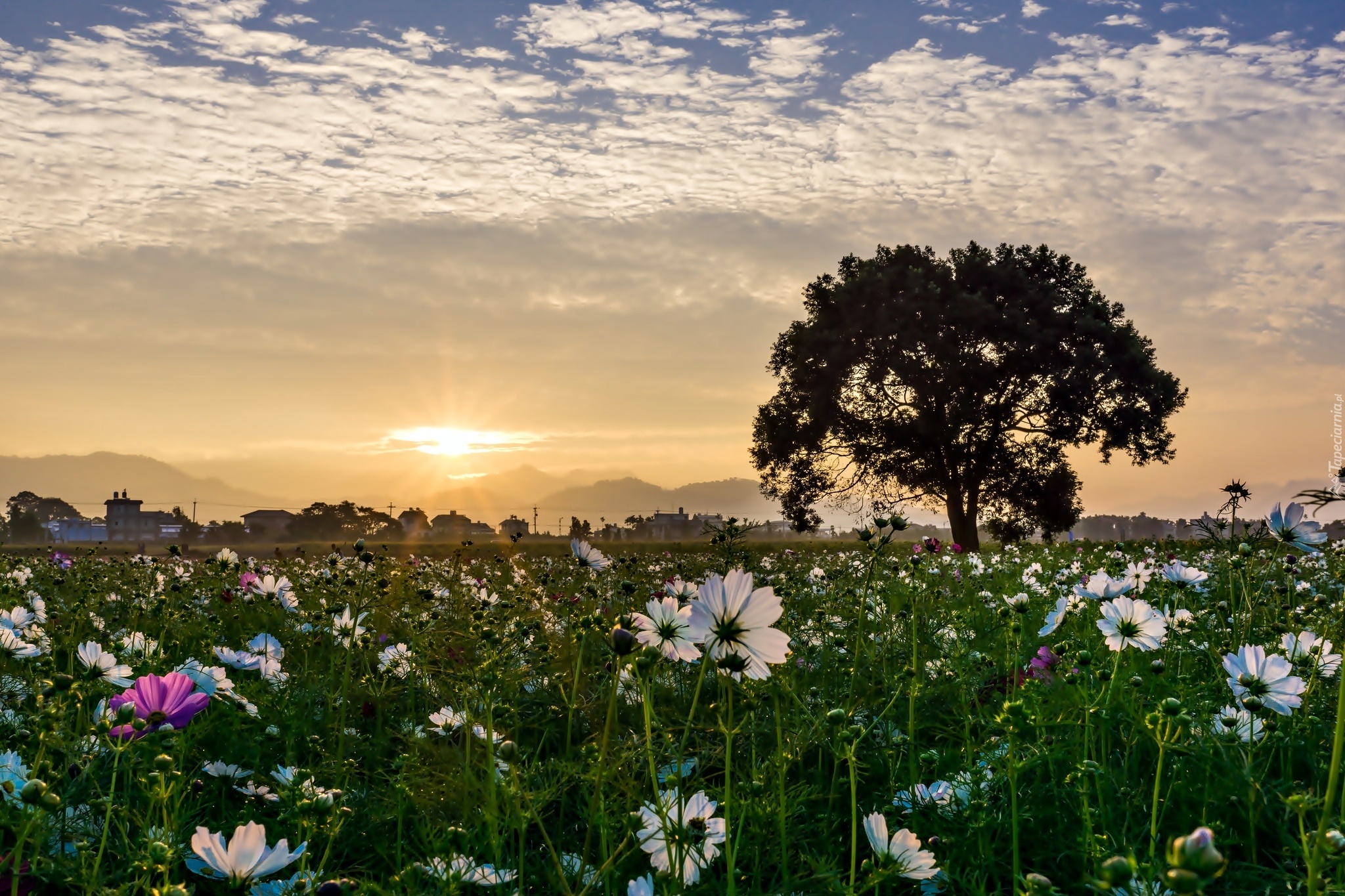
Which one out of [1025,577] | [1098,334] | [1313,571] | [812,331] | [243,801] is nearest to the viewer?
[243,801]

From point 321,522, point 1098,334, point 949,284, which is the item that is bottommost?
point 321,522

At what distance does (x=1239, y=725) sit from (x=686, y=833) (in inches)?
63.2

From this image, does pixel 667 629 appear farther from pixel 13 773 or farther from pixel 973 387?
pixel 973 387

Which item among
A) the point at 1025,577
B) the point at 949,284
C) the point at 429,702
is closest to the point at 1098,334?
the point at 949,284

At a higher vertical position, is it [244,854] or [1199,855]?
[1199,855]

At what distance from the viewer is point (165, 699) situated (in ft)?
5.84

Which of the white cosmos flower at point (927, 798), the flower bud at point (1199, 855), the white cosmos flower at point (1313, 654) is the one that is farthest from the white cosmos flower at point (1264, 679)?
the flower bud at point (1199, 855)

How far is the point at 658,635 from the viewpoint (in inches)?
68.5

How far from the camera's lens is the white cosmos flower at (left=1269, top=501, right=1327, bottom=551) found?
2.47 metres

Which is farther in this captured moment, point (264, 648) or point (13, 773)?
point (264, 648)

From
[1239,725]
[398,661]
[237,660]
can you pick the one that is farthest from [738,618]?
[237,660]

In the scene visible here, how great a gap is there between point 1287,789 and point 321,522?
80.6 metres

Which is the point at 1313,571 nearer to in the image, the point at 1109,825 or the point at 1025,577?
the point at 1025,577

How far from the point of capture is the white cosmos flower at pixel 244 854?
1264mm
